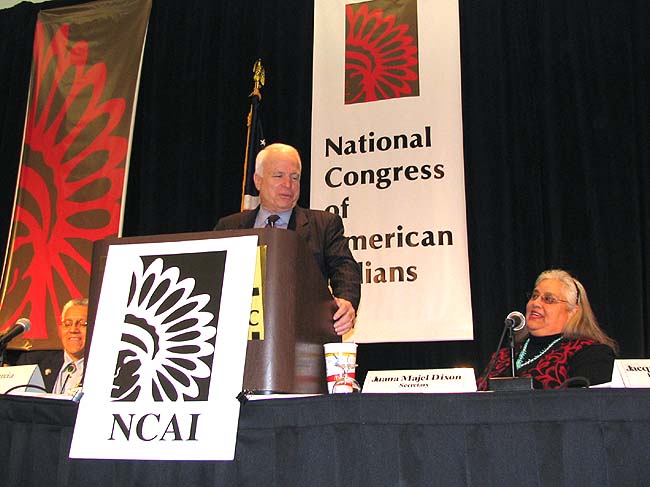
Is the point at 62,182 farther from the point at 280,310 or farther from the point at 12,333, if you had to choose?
the point at 280,310

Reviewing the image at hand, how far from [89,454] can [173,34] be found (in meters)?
4.26

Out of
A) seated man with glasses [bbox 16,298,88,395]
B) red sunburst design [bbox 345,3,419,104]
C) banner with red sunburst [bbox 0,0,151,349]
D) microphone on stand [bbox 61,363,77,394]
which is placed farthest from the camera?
banner with red sunburst [bbox 0,0,151,349]

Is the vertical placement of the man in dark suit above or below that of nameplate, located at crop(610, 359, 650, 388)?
above

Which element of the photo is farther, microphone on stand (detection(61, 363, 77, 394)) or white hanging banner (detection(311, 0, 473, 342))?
white hanging banner (detection(311, 0, 473, 342))

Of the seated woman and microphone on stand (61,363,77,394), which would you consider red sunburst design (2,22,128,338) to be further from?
the seated woman

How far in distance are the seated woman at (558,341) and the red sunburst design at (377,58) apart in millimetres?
1729

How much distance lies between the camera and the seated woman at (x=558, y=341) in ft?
8.18

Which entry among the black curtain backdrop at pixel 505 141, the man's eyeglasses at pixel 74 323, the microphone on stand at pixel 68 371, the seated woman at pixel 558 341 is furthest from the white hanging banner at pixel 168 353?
the black curtain backdrop at pixel 505 141

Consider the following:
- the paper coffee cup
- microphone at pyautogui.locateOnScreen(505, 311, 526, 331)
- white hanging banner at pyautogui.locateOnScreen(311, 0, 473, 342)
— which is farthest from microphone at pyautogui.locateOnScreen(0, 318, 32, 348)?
white hanging banner at pyautogui.locateOnScreen(311, 0, 473, 342)

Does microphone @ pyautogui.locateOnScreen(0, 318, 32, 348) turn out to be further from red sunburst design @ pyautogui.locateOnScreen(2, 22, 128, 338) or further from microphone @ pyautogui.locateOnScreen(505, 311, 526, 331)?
red sunburst design @ pyautogui.locateOnScreen(2, 22, 128, 338)

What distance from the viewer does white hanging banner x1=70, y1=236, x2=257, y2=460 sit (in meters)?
1.20

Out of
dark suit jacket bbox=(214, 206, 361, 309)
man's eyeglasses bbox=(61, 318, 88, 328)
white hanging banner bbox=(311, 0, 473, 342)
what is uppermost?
white hanging banner bbox=(311, 0, 473, 342)

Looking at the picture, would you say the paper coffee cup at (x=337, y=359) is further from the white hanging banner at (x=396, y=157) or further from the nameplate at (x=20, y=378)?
the white hanging banner at (x=396, y=157)

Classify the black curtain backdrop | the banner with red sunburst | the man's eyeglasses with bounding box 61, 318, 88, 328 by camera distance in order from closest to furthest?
the man's eyeglasses with bounding box 61, 318, 88, 328, the black curtain backdrop, the banner with red sunburst
